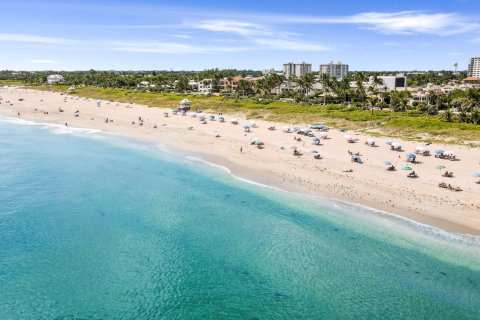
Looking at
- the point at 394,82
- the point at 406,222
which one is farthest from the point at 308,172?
the point at 394,82

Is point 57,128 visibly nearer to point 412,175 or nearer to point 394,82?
point 412,175

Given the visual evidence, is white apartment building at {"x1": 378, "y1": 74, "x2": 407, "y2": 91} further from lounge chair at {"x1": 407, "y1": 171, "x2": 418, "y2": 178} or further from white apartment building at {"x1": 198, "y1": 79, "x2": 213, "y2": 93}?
lounge chair at {"x1": 407, "y1": 171, "x2": 418, "y2": 178}

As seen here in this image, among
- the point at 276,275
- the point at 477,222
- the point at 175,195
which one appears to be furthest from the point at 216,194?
the point at 477,222

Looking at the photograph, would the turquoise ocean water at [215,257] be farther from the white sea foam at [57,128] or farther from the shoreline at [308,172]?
the white sea foam at [57,128]

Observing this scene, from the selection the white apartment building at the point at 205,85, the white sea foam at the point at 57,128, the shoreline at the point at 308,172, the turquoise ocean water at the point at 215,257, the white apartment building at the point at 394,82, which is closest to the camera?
the turquoise ocean water at the point at 215,257

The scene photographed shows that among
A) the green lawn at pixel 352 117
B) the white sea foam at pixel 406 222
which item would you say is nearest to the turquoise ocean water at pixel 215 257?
the white sea foam at pixel 406 222

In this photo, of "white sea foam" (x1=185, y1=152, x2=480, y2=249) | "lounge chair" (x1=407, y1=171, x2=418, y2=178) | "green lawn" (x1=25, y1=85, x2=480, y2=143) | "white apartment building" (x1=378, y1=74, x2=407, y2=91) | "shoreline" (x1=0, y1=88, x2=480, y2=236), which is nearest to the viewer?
"white sea foam" (x1=185, y1=152, x2=480, y2=249)

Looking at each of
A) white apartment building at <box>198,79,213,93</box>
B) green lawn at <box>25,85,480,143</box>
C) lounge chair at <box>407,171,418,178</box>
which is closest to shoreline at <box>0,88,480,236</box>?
lounge chair at <box>407,171,418,178</box>
